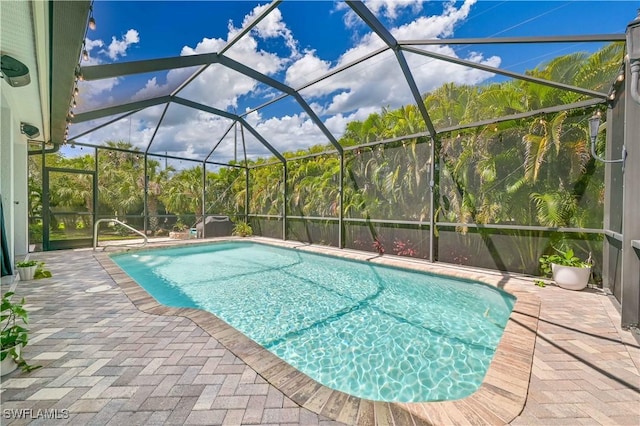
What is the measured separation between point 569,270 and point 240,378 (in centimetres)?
518

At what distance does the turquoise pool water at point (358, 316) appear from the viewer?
2.62 meters

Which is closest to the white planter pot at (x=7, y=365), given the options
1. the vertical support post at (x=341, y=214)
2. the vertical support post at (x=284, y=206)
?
the vertical support post at (x=341, y=214)

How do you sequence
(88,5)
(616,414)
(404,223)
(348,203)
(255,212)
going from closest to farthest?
(616,414), (88,5), (404,223), (348,203), (255,212)

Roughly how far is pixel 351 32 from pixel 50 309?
6730 millimetres

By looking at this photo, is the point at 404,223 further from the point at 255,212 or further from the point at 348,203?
the point at 255,212

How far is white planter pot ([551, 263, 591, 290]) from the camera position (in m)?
4.32

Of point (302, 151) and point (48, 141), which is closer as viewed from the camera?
point (48, 141)

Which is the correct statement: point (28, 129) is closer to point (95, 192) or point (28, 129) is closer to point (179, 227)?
point (95, 192)

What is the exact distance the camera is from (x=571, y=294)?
4.17 meters

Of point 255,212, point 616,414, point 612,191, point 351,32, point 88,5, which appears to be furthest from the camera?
point 255,212

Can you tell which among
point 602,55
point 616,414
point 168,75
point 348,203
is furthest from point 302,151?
point 616,414

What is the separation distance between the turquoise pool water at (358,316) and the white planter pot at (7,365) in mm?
2014

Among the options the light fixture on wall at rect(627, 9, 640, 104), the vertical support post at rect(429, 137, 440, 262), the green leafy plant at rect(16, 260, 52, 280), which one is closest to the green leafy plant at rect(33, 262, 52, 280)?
the green leafy plant at rect(16, 260, 52, 280)

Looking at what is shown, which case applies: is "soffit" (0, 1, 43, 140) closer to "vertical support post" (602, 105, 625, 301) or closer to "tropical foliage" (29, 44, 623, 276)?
"tropical foliage" (29, 44, 623, 276)
